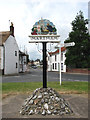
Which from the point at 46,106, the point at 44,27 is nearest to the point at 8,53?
the point at 44,27

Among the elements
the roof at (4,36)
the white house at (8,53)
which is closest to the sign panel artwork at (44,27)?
the white house at (8,53)

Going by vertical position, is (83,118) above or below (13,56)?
below

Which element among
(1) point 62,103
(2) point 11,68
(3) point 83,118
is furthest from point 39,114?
(2) point 11,68

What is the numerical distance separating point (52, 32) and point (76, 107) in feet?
9.63

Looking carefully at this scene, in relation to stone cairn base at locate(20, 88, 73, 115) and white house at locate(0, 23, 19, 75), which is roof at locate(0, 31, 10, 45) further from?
stone cairn base at locate(20, 88, 73, 115)

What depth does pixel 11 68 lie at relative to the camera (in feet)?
92.6

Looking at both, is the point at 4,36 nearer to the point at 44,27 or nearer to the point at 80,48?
the point at 80,48

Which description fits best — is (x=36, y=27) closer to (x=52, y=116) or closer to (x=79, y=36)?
(x=52, y=116)

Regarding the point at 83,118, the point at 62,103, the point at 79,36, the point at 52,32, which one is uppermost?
the point at 79,36

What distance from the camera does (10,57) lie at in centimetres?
2792

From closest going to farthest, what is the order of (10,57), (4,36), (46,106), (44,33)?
(46,106) < (44,33) < (10,57) < (4,36)

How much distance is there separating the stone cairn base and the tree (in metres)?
Result: 25.1

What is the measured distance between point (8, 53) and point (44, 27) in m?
23.5

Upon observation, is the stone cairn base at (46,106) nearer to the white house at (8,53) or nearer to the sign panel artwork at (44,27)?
the sign panel artwork at (44,27)
